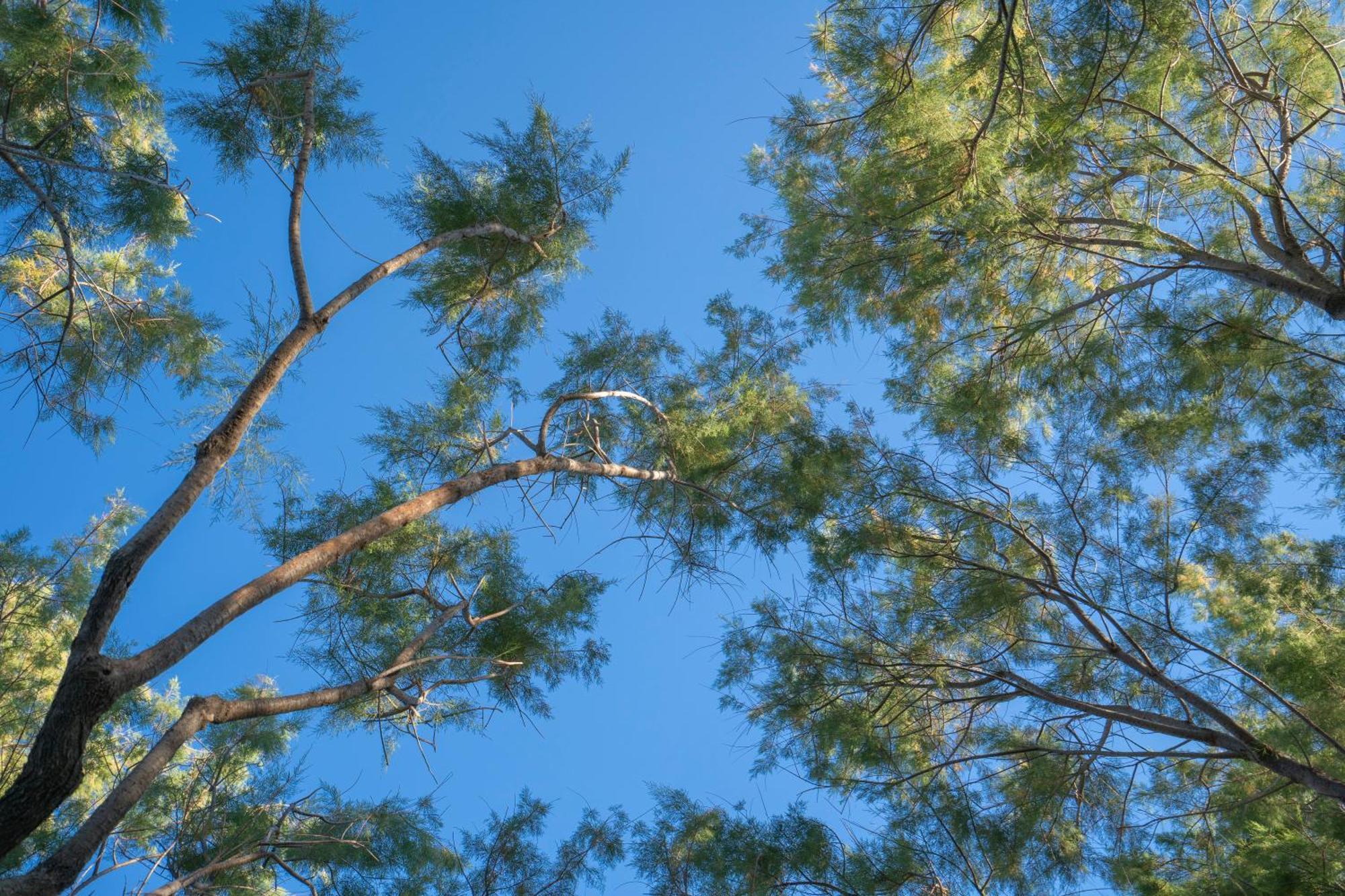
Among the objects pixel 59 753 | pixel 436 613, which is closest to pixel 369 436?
pixel 436 613

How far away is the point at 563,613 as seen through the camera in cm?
524

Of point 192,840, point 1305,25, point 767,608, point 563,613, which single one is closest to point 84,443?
point 192,840

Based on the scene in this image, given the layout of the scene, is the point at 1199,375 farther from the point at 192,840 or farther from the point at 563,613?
the point at 192,840

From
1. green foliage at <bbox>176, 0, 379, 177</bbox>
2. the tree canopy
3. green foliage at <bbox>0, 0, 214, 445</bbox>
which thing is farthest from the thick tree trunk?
green foliage at <bbox>176, 0, 379, 177</bbox>

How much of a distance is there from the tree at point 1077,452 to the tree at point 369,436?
3.36 ft

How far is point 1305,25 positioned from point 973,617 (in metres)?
3.35

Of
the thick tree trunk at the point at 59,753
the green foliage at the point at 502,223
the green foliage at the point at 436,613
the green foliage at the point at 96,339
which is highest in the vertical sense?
the green foliage at the point at 502,223

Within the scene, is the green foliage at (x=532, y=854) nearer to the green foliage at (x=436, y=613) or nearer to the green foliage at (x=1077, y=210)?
the green foliage at (x=436, y=613)

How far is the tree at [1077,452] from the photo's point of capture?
386 centimetres

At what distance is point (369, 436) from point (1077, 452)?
167 inches

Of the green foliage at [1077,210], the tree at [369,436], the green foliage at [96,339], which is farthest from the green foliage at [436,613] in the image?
the green foliage at [1077,210]

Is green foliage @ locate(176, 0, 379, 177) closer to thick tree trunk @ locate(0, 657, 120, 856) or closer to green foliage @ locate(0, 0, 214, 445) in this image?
green foliage @ locate(0, 0, 214, 445)

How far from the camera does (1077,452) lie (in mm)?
4773

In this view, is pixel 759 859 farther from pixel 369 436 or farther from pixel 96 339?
pixel 96 339
